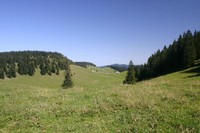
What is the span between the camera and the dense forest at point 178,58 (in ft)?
296

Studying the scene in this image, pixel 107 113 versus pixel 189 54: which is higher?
pixel 189 54

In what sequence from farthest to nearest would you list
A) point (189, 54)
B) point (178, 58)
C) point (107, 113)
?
point (178, 58), point (189, 54), point (107, 113)

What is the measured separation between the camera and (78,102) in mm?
16891

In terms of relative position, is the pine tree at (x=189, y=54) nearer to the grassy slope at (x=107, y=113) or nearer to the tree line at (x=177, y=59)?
the tree line at (x=177, y=59)

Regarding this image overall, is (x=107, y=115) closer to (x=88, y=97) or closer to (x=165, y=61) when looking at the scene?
(x=88, y=97)

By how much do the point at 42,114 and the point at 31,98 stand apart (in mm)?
5057

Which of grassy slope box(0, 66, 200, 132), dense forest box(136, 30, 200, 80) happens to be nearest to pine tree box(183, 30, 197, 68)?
dense forest box(136, 30, 200, 80)

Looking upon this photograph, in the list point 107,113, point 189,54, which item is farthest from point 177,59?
point 107,113

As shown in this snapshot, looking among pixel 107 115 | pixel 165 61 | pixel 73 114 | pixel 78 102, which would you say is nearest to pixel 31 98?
pixel 78 102

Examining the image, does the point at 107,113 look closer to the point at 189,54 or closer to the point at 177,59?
the point at 189,54

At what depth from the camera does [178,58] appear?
322ft

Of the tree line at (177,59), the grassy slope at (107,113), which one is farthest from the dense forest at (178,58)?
the grassy slope at (107,113)

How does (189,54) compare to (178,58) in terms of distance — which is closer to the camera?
(189,54)

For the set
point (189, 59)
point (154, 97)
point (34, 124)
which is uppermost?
point (189, 59)
